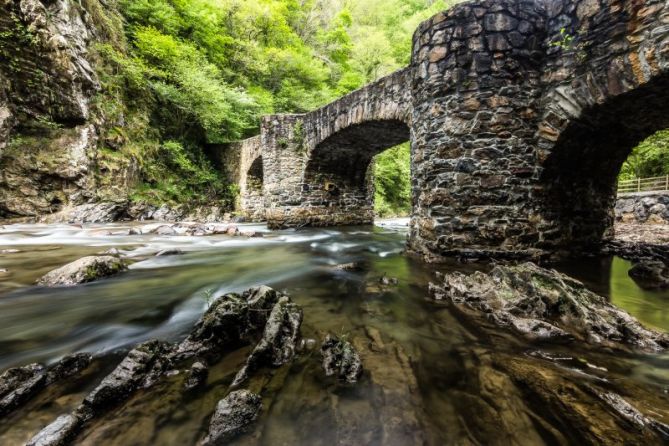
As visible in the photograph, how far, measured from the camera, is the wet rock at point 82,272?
309 cm

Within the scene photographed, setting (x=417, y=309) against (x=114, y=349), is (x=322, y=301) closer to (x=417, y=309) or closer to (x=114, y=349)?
(x=417, y=309)

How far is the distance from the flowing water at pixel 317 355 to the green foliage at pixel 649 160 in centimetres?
1275

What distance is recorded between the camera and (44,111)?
8.62m

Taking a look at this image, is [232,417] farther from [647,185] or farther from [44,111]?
[647,185]

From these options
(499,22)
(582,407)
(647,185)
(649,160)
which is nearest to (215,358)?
(582,407)

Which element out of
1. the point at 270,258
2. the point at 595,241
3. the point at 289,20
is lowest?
the point at 270,258

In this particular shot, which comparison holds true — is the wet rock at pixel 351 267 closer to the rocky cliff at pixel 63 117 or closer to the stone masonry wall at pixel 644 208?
the rocky cliff at pixel 63 117

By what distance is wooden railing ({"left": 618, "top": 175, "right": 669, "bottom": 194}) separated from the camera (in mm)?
11781

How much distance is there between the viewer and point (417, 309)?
243 cm

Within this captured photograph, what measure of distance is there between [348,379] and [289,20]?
81.6ft

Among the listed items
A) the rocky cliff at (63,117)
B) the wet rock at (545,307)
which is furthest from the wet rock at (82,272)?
the rocky cliff at (63,117)

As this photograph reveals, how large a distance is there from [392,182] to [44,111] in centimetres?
1566

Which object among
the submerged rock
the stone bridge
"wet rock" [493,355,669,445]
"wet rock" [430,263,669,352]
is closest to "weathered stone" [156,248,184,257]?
the submerged rock

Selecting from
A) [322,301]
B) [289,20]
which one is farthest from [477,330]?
[289,20]
